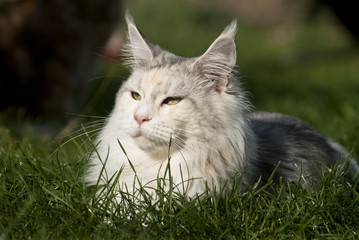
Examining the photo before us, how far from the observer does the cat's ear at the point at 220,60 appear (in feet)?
8.59

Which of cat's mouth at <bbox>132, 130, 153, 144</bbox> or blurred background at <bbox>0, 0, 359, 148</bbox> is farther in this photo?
blurred background at <bbox>0, 0, 359, 148</bbox>

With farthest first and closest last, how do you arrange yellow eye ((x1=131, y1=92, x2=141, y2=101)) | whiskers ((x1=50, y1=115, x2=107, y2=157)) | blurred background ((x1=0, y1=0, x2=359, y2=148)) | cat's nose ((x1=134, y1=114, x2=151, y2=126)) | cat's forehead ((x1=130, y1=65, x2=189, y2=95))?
blurred background ((x1=0, y1=0, x2=359, y2=148)) < whiskers ((x1=50, y1=115, x2=107, y2=157)) < yellow eye ((x1=131, y1=92, x2=141, y2=101)) < cat's forehead ((x1=130, y1=65, x2=189, y2=95)) < cat's nose ((x1=134, y1=114, x2=151, y2=126))

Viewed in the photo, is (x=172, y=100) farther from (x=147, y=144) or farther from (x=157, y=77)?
(x=147, y=144)

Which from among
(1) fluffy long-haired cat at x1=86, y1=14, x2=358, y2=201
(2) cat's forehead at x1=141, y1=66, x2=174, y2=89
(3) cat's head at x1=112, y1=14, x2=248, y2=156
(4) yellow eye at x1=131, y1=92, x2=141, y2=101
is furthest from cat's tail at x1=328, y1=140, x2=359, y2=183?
(4) yellow eye at x1=131, y1=92, x2=141, y2=101

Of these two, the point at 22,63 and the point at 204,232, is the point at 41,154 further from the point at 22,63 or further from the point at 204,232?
the point at 22,63

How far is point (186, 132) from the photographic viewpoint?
258 cm

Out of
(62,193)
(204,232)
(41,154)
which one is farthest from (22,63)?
(204,232)

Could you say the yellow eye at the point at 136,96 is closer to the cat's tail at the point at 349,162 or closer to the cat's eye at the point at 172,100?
the cat's eye at the point at 172,100

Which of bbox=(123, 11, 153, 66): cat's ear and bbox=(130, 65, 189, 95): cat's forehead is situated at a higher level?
bbox=(123, 11, 153, 66): cat's ear

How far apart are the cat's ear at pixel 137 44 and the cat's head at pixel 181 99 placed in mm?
11

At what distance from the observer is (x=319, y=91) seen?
7.28 metres

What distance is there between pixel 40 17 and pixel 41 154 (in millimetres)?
2478

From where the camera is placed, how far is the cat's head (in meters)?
2.56

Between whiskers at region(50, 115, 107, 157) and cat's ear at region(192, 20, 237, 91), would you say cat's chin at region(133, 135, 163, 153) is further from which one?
cat's ear at region(192, 20, 237, 91)
